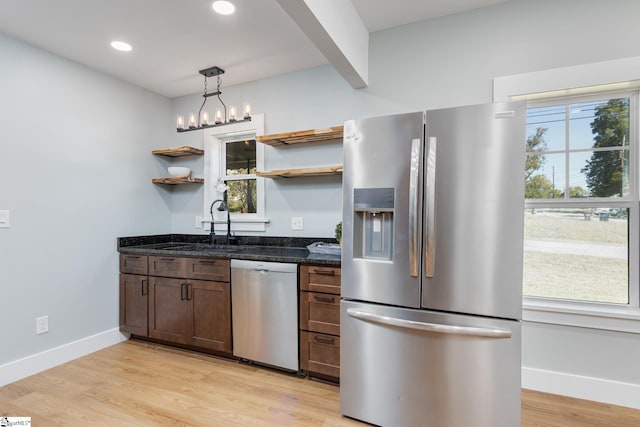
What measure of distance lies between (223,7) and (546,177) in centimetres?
254

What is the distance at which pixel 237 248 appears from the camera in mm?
3045

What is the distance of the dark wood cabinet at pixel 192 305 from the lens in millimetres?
2660

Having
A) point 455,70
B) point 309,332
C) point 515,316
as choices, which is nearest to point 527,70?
point 455,70

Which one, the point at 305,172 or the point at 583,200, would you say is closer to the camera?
the point at 583,200

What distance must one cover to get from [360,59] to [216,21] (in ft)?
3.61

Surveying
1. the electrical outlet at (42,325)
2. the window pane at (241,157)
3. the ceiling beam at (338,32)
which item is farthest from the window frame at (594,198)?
the electrical outlet at (42,325)

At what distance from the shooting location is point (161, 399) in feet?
7.04

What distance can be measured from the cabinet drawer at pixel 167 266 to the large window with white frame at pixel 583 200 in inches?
110

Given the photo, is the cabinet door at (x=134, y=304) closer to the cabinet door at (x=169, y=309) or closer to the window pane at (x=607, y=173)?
the cabinet door at (x=169, y=309)

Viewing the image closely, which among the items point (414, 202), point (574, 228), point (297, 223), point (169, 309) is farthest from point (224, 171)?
point (574, 228)

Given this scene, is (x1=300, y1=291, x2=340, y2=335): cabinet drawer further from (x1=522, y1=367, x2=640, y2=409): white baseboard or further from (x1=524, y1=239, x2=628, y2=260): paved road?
(x1=524, y1=239, x2=628, y2=260): paved road

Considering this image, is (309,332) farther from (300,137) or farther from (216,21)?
(216,21)

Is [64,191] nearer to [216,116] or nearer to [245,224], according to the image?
[216,116]

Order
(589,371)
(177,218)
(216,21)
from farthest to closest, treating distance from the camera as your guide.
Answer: (177,218) < (216,21) < (589,371)
